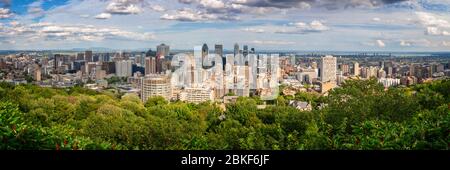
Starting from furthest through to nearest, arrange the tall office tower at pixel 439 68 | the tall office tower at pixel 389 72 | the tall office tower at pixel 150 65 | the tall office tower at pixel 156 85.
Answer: the tall office tower at pixel 156 85 → the tall office tower at pixel 389 72 → the tall office tower at pixel 150 65 → the tall office tower at pixel 439 68

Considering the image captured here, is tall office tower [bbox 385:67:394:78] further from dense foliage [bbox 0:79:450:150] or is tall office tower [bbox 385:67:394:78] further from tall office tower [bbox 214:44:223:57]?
tall office tower [bbox 214:44:223:57]

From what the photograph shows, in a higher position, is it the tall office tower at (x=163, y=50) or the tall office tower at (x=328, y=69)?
the tall office tower at (x=163, y=50)

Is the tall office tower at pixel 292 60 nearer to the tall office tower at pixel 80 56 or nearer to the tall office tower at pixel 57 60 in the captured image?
the tall office tower at pixel 80 56

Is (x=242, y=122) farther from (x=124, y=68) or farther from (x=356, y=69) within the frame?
(x=124, y=68)

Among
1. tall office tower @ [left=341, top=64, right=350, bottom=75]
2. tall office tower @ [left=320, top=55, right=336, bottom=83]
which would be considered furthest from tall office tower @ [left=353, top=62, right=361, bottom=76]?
tall office tower @ [left=320, top=55, right=336, bottom=83]

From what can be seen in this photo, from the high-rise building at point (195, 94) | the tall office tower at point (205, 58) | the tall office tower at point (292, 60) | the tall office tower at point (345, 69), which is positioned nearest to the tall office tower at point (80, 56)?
the tall office tower at point (205, 58)

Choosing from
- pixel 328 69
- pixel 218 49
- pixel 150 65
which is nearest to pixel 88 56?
pixel 150 65
